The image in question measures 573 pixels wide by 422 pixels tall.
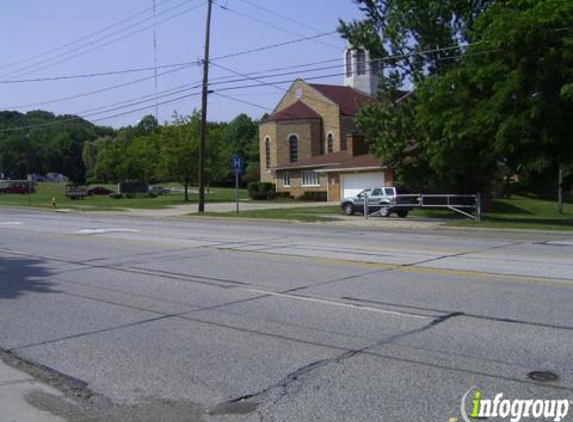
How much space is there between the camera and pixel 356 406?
5.09 metres

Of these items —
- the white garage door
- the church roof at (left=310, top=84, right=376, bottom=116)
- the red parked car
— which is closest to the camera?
the white garage door

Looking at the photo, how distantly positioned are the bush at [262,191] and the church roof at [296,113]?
293 inches

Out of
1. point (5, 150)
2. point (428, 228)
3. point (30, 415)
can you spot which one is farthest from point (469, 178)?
point (5, 150)

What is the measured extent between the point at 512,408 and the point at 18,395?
4.05m

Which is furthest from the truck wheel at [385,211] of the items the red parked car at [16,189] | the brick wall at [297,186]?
the red parked car at [16,189]

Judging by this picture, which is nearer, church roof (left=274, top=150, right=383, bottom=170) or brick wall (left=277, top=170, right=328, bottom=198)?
church roof (left=274, top=150, right=383, bottom=170)

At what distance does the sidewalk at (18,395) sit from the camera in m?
5.04

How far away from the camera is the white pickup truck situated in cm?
3156

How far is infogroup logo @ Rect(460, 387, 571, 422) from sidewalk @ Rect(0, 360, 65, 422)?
10.3ft

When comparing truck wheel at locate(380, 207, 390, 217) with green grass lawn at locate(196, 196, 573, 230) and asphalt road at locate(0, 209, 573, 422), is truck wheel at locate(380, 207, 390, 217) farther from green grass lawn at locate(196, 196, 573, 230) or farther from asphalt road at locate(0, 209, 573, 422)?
asphalt road at locate(0, 209, 573, 422)

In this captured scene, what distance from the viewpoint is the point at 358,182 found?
47.1 m

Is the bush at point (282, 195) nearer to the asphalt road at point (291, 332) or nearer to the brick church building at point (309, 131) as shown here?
the brick church building at point (309, 131)

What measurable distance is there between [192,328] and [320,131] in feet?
192

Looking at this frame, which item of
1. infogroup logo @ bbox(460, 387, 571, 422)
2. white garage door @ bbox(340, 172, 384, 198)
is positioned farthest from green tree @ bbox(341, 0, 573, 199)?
infogroup logo @ bbox(460, 387, 571, 422)
